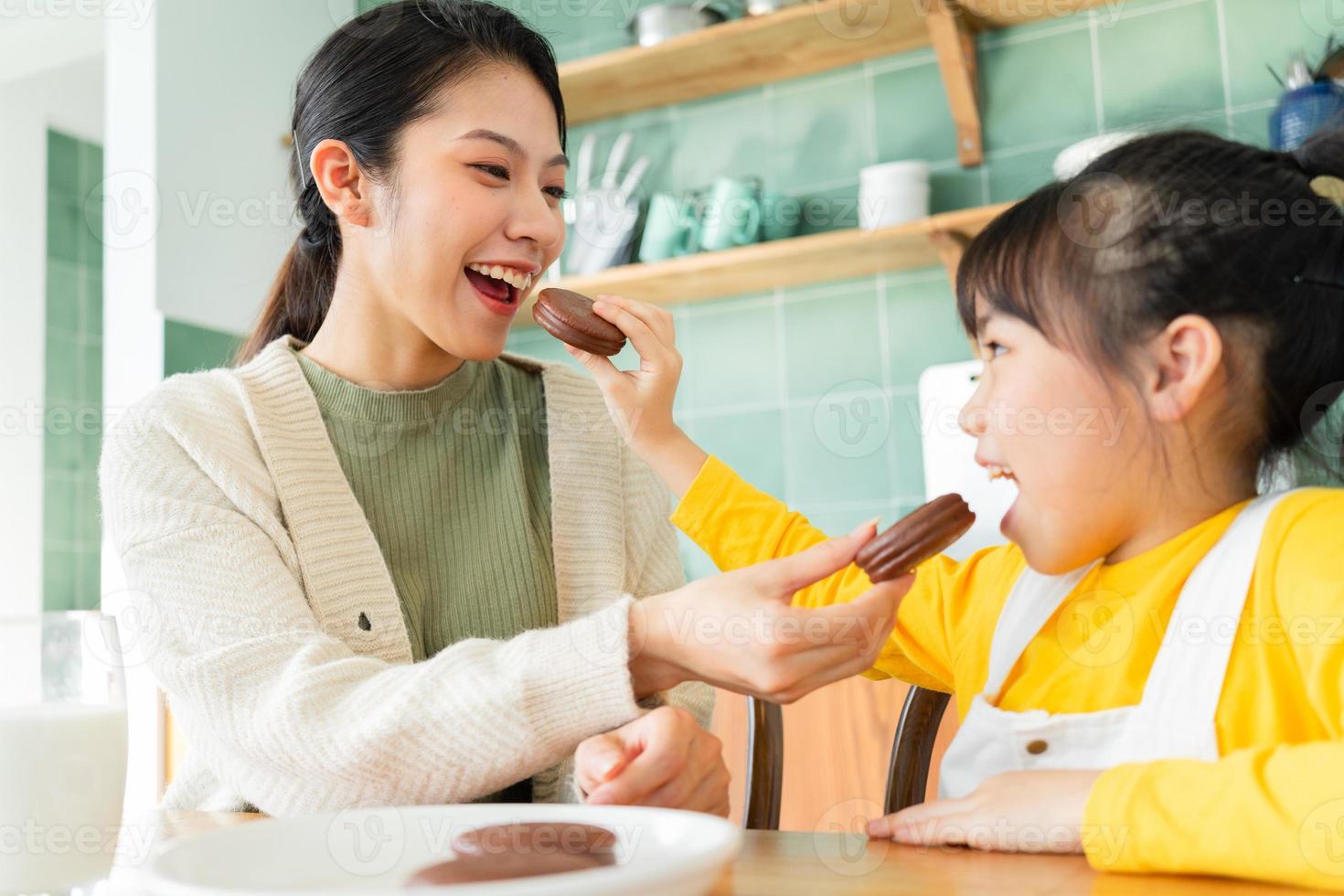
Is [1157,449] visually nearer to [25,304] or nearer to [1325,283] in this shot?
[1325,283]

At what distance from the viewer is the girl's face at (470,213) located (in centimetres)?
119

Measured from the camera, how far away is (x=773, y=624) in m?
0.77

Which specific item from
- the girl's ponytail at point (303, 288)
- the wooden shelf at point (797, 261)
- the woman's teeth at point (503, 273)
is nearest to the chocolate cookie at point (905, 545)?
the woman's teeth at point (503, 273)

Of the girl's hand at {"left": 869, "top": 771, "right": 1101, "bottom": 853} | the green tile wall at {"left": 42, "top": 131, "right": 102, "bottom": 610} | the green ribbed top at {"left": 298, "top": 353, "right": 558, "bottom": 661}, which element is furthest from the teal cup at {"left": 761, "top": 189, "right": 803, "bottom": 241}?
the green tile wall at {"left": 42, "top": 131, "right": 102, "bottom": 610}

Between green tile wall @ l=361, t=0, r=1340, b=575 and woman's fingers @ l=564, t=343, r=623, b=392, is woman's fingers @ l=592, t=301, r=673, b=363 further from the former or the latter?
green tile wall @ l=361, t=0, r=1340, b=575

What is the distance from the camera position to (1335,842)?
0.60 m

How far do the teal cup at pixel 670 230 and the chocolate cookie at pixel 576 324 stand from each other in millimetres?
1663

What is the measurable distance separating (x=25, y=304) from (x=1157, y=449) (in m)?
3.90

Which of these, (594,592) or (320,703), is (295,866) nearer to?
(320,703)

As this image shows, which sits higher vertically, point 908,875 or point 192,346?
point 192,346

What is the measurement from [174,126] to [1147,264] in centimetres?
263

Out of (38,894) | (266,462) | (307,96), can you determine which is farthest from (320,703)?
(307,96)

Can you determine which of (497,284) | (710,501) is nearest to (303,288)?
(497,284)

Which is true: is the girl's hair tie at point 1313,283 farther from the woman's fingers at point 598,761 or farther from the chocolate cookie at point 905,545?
the woman's fingers at point 598,761
